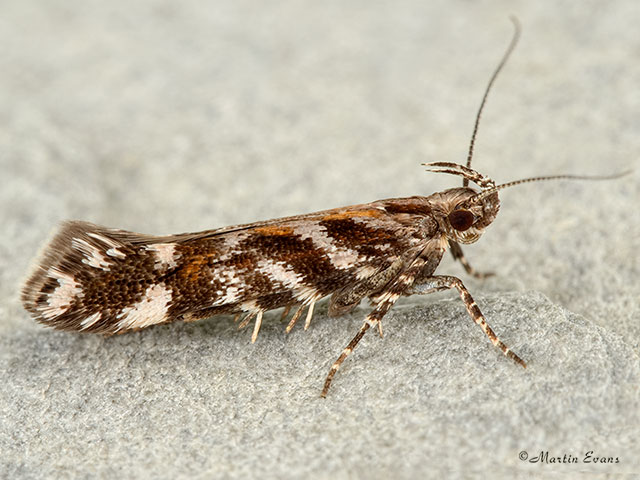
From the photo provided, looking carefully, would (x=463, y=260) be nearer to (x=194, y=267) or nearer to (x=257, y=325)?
(x=257, y=325)

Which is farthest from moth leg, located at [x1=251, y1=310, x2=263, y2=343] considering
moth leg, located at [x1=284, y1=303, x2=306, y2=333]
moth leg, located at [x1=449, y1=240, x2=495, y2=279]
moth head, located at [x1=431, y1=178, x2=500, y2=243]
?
moth leg, located at [x1=449, y1=240, x2=495, y2=279]

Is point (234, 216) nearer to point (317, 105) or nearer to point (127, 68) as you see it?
point (317, 105)

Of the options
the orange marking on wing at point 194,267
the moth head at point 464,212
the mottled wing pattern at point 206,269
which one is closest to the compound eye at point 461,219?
the moth head at point 464,212

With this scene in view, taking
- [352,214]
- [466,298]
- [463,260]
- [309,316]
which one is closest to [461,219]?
[466,298]

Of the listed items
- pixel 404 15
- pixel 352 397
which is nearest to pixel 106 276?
pixel 352 397

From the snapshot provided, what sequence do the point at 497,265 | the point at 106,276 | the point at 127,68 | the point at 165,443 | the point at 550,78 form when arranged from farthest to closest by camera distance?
the point at 127,68 → the point at 550,78 → the point at 497,265 → the point at 106,276 → the point at 165,443

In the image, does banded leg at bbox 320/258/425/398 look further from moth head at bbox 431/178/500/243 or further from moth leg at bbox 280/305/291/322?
moth leg at bbox 280/305/291/322
